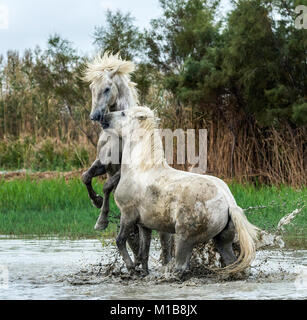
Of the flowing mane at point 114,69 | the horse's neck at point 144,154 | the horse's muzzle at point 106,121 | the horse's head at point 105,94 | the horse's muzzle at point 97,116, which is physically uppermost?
the flowing mane at point 114,69

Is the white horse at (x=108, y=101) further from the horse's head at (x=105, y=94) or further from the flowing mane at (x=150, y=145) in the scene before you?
the flowing mane at (x=150, y=145)

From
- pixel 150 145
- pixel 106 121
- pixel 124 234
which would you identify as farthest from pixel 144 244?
pixel 106 121

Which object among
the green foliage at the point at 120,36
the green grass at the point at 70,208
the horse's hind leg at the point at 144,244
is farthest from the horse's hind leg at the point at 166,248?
the green foliage at the point at 120,36

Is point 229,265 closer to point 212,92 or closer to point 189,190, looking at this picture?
point 189,190

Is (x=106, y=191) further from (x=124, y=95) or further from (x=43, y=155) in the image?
(x=43, y=155)

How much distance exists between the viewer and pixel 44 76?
1820cm

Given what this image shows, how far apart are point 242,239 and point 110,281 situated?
1263 millimetres

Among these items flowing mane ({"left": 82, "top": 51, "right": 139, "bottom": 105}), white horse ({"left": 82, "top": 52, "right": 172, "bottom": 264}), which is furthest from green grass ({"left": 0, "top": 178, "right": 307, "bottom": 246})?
flowing mane ({"left": 82, "top": 51, "right": 139, "bottom": 105})

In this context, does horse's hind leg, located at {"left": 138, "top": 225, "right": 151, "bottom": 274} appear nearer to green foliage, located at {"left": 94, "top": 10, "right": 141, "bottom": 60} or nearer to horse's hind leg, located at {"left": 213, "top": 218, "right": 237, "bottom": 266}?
horse's hind leg, located at {"left": 213, "top": 218, "right": 237, "bottom": 266}

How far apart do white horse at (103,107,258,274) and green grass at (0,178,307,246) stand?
3.26 m

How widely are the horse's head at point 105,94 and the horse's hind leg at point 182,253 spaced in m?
1.48

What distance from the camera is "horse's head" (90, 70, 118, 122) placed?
22.0 ft

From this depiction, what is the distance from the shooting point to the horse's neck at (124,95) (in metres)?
6.82

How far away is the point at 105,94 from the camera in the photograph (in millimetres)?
6762
